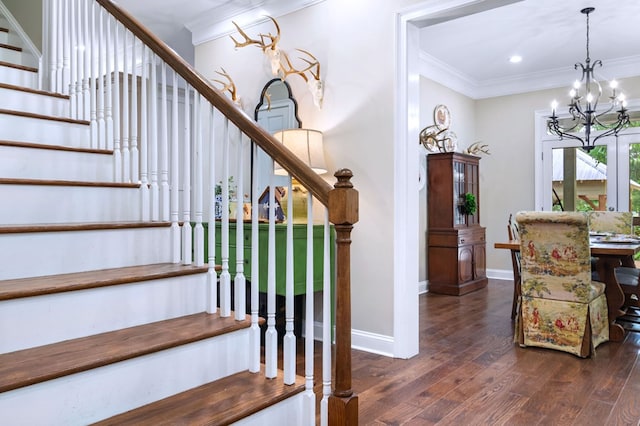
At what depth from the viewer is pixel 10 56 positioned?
146 inches

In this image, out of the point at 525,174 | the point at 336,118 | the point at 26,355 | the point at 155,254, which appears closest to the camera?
the point at 26,355

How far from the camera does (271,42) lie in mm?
3916

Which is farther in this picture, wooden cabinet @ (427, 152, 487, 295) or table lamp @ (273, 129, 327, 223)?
wooden cabinet @ (427, 152, 487, 295)

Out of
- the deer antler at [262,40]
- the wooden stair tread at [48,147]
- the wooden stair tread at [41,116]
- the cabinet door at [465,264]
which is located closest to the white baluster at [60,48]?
the wooden stair tread at [41,116]

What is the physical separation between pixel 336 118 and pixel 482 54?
2.89 meters

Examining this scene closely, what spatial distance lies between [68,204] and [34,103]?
1.04 metres

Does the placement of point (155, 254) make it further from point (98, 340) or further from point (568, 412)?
point (568, 412)

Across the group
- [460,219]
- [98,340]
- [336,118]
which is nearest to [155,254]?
[98,340]

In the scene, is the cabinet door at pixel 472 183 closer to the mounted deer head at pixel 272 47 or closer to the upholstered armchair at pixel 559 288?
the upholstered armchair at pixel 559 288

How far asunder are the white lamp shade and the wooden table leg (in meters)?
2.41

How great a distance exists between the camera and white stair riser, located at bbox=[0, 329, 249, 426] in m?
1.30

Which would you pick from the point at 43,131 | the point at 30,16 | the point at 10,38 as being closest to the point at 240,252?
the point at 43,131

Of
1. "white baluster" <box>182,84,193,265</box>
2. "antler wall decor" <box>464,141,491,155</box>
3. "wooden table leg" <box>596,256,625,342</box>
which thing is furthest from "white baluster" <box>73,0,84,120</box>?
"antler wall decor" <box>464,141,491,155</box>

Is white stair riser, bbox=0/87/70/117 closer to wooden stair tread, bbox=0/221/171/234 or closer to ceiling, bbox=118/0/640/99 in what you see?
wooden stair tread, bbox=0/221/171/234
